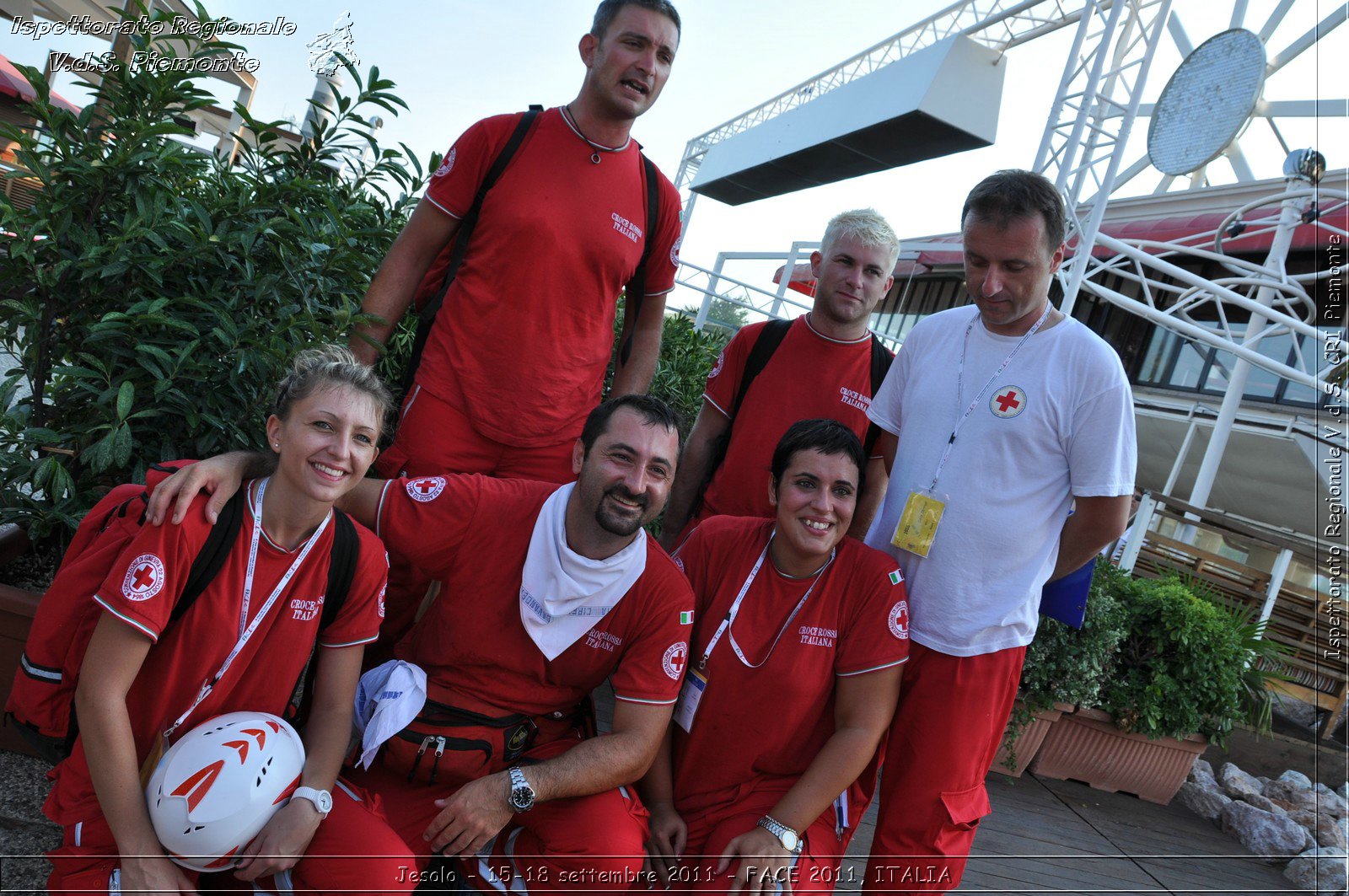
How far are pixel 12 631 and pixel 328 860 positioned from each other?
139 centimetres

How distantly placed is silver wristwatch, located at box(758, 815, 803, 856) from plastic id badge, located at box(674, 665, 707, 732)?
1.18 ft

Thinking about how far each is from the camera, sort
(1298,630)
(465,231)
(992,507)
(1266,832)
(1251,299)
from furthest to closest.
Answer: (1251,299), (1298,630), (1266,832), (465,231), (992,507)

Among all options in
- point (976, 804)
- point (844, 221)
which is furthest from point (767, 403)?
point (976, 804)

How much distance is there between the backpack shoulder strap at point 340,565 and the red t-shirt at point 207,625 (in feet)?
0.05

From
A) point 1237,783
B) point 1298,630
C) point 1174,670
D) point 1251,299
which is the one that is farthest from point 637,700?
point 1251,299

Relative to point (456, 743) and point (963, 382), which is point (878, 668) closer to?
point (963, 382)

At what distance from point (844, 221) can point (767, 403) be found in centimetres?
76

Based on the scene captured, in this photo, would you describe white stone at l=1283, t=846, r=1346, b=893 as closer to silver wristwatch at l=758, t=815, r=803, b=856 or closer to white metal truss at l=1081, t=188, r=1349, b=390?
white metal truss at l=1081, t=188, r=1349, b=390

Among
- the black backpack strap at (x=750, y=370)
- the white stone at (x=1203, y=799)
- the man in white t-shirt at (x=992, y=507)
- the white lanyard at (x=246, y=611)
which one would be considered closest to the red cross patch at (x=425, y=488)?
the white lanyard at (x=246, y=611)

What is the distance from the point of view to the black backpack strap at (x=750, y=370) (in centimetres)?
363

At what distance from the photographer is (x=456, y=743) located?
8.34 ft

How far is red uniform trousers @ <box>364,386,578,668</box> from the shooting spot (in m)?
2.97

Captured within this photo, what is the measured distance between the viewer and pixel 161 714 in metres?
2.19

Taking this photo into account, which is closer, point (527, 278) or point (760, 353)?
point (527, 278)
